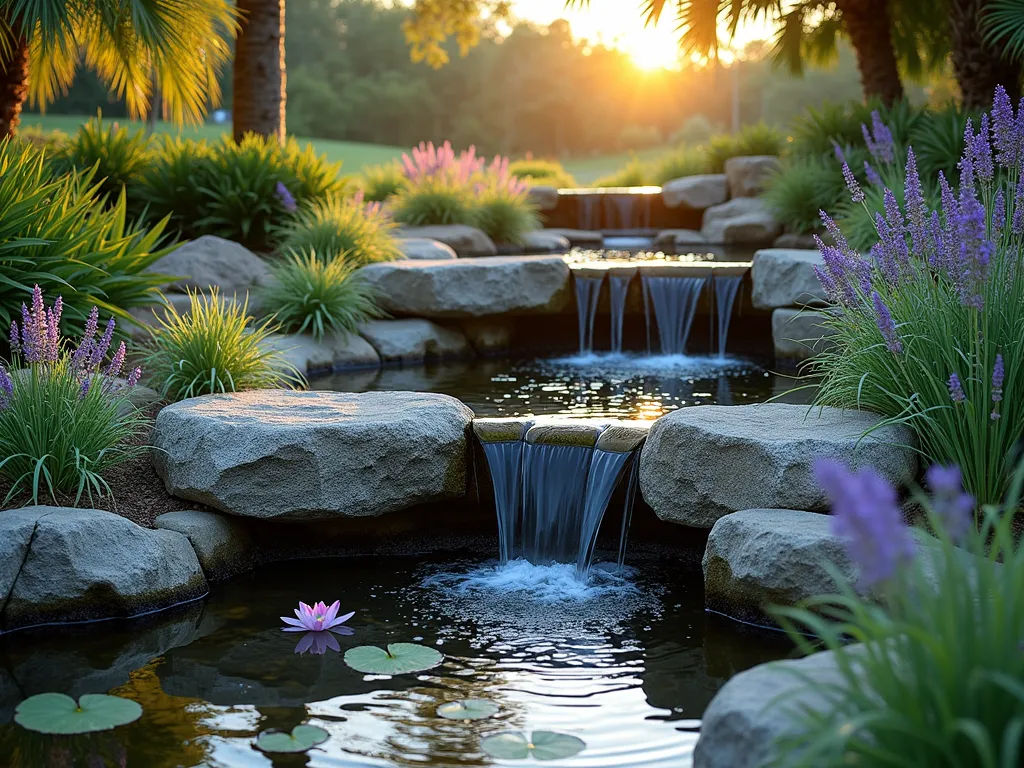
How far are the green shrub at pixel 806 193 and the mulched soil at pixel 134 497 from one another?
9.28m

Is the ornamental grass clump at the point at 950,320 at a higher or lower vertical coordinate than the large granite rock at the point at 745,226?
lower

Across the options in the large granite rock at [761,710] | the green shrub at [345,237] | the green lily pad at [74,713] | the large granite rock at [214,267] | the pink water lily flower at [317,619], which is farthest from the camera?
the green shrub at [345,237]

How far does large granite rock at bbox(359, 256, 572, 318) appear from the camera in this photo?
902 cm

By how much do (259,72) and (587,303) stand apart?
536cm

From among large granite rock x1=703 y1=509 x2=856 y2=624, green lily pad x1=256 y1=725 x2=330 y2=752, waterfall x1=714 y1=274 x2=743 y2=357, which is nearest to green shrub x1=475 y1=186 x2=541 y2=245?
waterfall x1=714 y1=274 x2=743 y2=357

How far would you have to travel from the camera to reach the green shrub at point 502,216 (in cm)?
1386

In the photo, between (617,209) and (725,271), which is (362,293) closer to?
(725,271)

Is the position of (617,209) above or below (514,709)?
above

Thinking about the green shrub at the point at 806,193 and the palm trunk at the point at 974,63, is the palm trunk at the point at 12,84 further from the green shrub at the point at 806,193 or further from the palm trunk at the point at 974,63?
the palm trunk at the point at 974,63

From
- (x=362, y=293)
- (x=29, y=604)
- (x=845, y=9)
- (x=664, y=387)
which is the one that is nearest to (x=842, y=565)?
(x=29, y=604)

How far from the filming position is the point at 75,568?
437cm

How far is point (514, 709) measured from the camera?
140 inches


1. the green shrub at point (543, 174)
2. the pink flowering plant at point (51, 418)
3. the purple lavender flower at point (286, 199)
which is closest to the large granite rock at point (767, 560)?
the pink flowering plant at point (51, 418)

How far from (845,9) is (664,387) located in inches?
327
